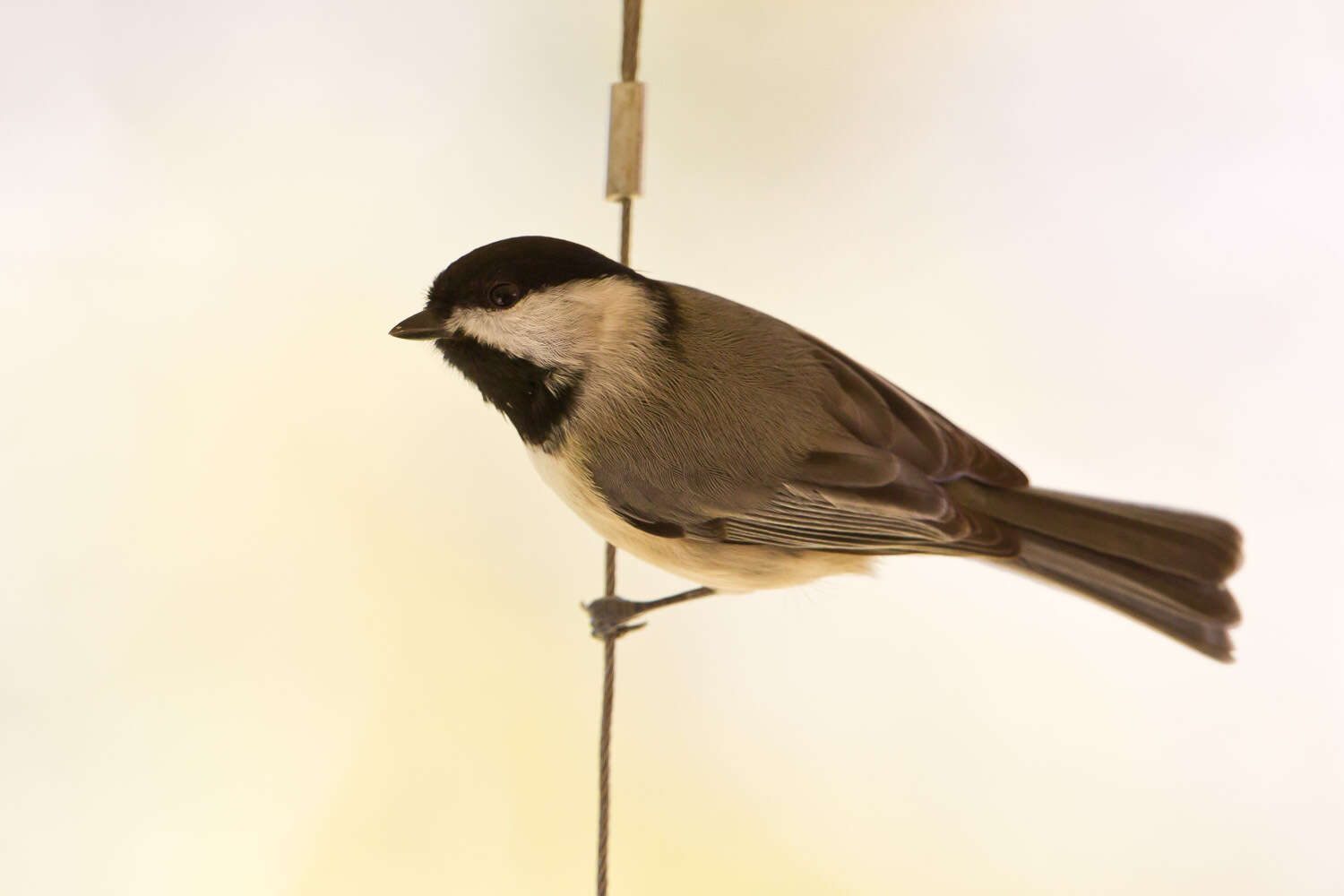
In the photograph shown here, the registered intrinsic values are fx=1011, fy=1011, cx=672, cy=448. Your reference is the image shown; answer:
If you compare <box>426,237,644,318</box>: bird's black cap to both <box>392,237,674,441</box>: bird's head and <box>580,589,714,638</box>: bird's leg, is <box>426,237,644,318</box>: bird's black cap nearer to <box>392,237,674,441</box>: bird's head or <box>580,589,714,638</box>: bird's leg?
<box>392,237,674,441</box>: bird's head

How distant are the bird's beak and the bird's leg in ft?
0.94

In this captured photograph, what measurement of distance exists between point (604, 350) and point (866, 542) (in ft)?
0.81

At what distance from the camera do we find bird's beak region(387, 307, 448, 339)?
70cm

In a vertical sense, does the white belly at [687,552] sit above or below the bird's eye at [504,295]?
below

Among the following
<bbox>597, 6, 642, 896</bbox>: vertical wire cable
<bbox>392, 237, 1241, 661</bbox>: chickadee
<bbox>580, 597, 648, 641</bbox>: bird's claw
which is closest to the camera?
<bbox>597, 6, 642, 896</bbox>: vertical wire cable

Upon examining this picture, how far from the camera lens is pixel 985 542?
29.9 inches

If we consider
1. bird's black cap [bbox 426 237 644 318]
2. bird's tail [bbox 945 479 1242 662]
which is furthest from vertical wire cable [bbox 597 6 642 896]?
bird's tail [bbox 945 479 1242 662]

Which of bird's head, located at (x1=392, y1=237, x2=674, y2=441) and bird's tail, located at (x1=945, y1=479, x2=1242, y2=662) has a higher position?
bird's head, located at (x1=392, y1=237, x2=674, y2=441)

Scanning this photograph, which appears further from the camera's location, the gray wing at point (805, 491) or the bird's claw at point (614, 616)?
the bird's claw at point (614, 616)

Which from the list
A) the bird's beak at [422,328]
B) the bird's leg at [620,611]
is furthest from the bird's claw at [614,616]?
the bird's beak at [422,328]

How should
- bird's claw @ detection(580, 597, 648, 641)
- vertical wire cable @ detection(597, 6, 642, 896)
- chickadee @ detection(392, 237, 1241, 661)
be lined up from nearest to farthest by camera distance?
vertical wire cable @ detection(597, 6, 642, 896), chickadee @ detection(392, 237, 1241, 661), bird's claw @ detection(580, 597, 648, 641)

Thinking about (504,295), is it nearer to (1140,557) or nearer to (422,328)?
(422,328)

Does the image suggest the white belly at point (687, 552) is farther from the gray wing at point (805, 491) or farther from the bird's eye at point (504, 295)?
the bird's eye at point (504, 295)

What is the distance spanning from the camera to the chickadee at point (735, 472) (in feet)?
2.40
